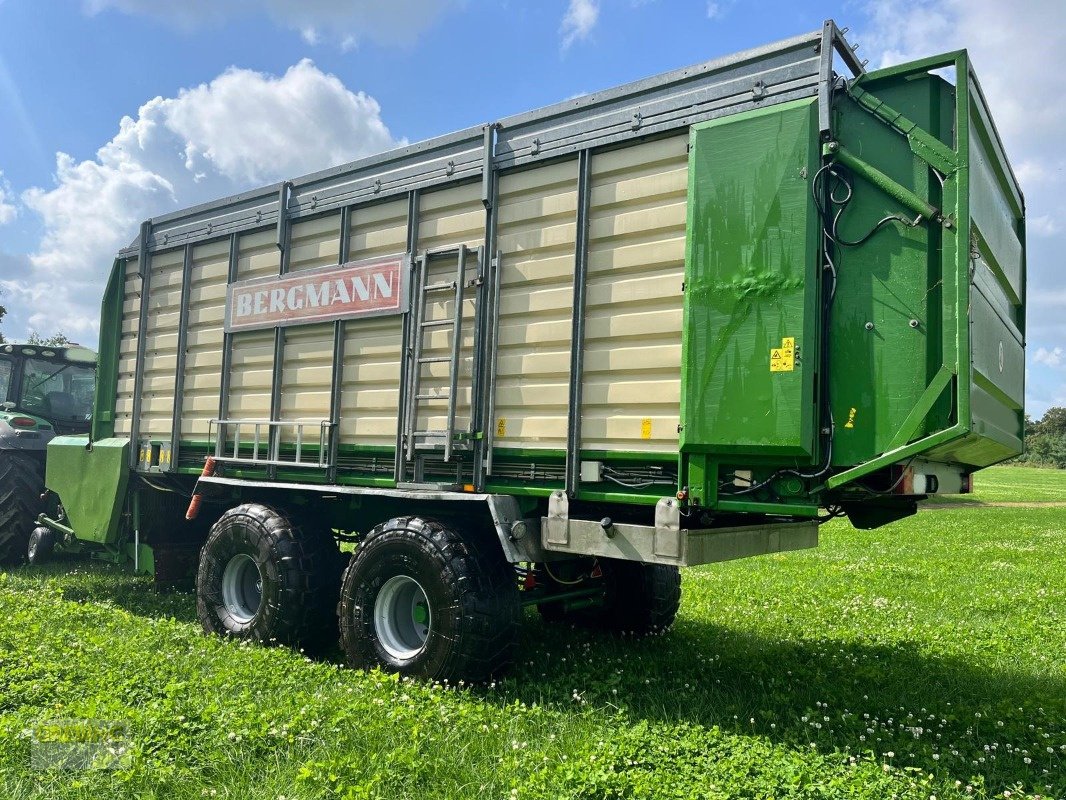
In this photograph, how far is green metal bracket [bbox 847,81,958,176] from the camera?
4.37 meters

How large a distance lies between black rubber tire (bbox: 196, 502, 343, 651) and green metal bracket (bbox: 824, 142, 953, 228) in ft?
14.6

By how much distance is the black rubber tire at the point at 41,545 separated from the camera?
947 cm

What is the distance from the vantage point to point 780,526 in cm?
546

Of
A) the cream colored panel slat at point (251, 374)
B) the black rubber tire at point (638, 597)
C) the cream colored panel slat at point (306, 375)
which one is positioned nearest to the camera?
the cream colored panel slat at point (306, 375)

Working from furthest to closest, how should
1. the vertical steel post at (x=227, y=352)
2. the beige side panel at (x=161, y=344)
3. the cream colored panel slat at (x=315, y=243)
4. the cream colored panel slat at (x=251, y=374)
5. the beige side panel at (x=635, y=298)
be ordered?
the beige side panel at (x=161, y=344) < the vertical steel post at (x=227, y=352) < the cream colored panel slat at (x=251, y=374) < the cream colored panel slat at (x=315, y=243) < the beige side panel at (x=635, y=298)

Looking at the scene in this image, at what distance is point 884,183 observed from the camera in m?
4.47

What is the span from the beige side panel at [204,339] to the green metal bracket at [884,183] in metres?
5.22

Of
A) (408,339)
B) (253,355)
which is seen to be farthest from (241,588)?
(408,339)

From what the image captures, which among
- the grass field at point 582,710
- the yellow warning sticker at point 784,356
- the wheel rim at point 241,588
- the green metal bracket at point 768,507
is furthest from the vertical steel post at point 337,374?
the yellow warning sticker at point 784,356

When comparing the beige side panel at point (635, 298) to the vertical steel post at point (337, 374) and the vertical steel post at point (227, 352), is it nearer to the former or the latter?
the vertical steel post at point (337, 374)

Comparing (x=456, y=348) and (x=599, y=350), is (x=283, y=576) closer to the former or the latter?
(x=456, y=348)

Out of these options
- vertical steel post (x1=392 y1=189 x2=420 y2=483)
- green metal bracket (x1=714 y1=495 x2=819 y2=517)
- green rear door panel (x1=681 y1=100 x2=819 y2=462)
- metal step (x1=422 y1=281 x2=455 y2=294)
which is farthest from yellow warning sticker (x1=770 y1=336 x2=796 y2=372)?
vertical steel post (x1=392 y1=189 x2=420 y2=483)

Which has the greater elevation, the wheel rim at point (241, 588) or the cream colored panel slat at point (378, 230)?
the cream colored panel slat at point (378, 230)

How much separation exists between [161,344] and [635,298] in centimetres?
509
